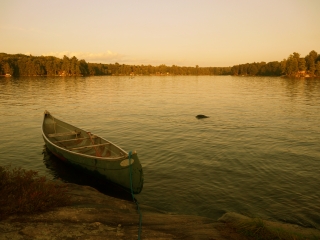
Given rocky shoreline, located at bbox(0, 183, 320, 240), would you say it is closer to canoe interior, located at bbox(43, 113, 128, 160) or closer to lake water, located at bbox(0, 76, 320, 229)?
lake water, located at bbox(0, 76, 320, 229)

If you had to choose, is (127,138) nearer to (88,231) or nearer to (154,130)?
(154,130)

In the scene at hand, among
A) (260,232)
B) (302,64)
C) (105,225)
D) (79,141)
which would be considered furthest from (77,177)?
(302,64)

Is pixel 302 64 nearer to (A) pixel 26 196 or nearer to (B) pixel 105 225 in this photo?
(B) pixel 105 225

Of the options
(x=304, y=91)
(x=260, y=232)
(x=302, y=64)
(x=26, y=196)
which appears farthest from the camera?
(x=302, y=64)

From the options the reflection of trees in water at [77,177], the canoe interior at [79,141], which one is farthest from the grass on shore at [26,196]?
the reflection of trees in water at [77,177]

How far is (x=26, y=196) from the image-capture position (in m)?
8.10

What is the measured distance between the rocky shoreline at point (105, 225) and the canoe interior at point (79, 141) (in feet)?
10.9

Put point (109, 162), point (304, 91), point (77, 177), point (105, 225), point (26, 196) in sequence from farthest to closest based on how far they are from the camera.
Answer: point (304, 91) → point (77, 177) → point (109, 162) → point (26, 196) → point (105, 225)

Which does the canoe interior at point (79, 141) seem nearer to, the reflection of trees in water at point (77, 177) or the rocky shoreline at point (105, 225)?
the reflection of trees in water at point (77, 177)

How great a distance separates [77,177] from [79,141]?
165 inches

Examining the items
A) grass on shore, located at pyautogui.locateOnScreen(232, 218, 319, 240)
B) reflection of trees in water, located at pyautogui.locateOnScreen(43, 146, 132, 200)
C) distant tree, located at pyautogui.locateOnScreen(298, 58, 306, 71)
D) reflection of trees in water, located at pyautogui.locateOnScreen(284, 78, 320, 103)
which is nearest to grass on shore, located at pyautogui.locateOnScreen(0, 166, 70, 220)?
reflection of trees in water, located at pyautogui.locateOnScreen(43, 146, 132, 200)

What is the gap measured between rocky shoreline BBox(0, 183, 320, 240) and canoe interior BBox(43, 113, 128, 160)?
131 inches

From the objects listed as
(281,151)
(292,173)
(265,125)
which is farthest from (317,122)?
(292,173)

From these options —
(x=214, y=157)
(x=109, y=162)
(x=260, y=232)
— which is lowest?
(x=214, y=157)
